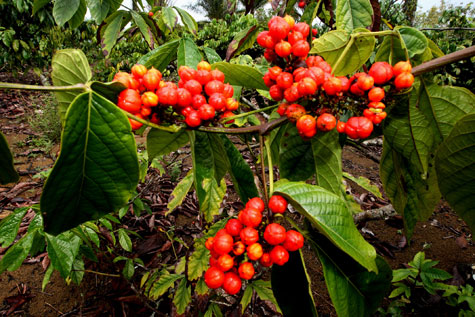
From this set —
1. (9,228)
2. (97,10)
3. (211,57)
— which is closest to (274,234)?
(211,57)

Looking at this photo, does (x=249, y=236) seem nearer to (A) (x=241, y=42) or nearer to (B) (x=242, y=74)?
(B) (x=242, y=74)

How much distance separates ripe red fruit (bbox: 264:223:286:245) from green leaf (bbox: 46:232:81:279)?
1282 millimetres

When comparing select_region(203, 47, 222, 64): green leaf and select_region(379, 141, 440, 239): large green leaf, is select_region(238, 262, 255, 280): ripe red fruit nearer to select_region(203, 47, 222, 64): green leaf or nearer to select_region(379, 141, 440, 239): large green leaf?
select_region(379, 141, 440, 239): large green leaf

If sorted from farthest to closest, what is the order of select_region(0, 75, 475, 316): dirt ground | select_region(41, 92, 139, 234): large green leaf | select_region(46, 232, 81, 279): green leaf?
select_region(0, 75, 475, 316): dirt ground
select_region(46, 232, 81, 279): green leaf
select_region(41, 92, 139, 234): large green leaf

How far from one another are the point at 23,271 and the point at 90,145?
285 centimetres

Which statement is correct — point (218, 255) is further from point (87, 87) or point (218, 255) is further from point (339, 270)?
point (87, 87)

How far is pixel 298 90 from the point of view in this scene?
67 cm

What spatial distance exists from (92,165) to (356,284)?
756mm

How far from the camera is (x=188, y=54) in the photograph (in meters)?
1.07

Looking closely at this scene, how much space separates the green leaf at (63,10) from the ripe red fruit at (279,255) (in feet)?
4.90

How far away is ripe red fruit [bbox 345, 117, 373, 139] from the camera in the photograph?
68 cm

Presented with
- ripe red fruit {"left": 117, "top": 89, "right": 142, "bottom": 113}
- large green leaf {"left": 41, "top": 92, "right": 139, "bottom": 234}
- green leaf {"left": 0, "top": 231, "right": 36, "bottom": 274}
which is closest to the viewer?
large green leaf {"left": 41, "top": 92, "right": 139, "bottom": 234}

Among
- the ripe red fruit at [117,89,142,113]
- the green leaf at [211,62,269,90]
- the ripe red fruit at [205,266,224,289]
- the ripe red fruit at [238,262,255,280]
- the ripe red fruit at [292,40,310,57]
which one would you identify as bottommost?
the ripe red fruit at [205,266,224,289]

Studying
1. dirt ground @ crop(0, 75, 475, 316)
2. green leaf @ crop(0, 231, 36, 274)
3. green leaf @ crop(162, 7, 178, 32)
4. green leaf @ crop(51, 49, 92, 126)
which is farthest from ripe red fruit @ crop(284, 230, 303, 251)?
green leaf @ crop(162, 7, 178, 32)
